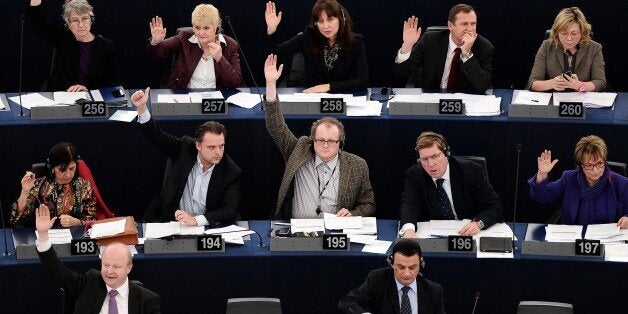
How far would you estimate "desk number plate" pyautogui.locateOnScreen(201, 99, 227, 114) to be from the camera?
24.4 ft

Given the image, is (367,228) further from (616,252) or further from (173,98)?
(173,98)

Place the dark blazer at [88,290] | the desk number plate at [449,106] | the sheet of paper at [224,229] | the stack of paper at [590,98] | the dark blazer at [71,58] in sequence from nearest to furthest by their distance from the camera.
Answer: the dark blazer at [88,290]
the sheet of paper at [224,229]
the desk number plate at [449,106]
the stack of paper at [590,98]
the dark blazer at [71,58]

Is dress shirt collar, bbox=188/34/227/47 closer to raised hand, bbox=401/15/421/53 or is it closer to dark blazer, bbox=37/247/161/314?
raised hand, bbox=401/15/421/53

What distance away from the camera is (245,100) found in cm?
774

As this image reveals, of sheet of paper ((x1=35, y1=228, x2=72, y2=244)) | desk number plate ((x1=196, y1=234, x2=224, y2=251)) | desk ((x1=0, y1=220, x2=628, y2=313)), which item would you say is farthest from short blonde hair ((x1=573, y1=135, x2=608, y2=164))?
sheet of paper ((x1=35, y1=228, x2=72, y2=244))

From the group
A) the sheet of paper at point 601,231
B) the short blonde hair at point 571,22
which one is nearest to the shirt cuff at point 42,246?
the sheet of paper at point 601,231

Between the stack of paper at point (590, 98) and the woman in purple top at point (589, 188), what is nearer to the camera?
the woman in purple top at point (589, 188)

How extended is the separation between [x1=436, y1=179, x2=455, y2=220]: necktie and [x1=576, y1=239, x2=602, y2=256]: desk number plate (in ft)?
2.55

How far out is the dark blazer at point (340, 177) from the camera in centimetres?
703

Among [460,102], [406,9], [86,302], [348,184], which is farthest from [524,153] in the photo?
[86,302]

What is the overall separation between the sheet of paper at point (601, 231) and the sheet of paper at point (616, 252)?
80mm

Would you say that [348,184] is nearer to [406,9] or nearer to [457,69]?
[457,69]

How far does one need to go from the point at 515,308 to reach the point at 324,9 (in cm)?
222

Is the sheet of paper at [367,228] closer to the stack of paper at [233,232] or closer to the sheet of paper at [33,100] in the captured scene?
the stack of paper at [233,232]
